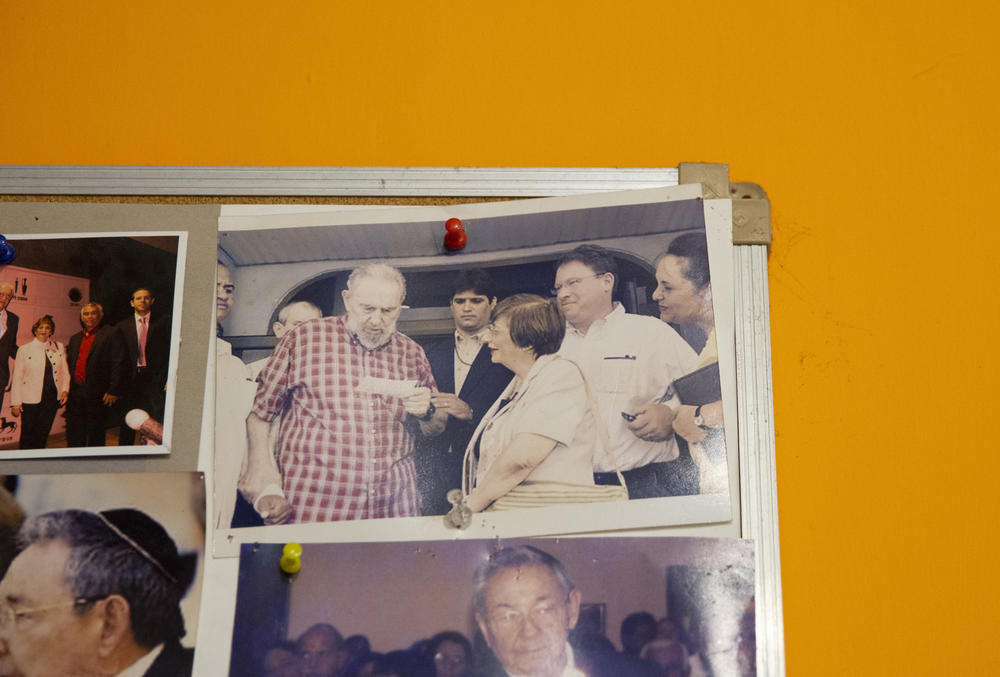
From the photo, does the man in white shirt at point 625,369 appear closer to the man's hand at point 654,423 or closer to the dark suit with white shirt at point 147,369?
the man's hand at point 654,423

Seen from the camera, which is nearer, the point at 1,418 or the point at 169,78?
the point at 1,418

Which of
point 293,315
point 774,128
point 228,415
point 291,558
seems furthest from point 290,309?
point 774,128

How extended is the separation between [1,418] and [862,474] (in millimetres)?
774

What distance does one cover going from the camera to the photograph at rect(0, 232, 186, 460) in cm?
71

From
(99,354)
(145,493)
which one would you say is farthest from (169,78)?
(145,493)

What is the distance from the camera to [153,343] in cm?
72

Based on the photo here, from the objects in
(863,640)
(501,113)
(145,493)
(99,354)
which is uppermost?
(501,113)

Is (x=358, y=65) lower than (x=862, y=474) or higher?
higher

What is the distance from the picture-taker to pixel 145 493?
2.29 feet

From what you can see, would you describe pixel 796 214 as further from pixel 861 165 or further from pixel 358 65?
pixel 358 65

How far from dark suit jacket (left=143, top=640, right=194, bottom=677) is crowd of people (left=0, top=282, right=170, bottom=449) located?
18cm

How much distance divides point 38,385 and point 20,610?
191 mm

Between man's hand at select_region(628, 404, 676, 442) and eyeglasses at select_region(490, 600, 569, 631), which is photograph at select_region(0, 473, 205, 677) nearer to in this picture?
eyeglasses at select_region(490, 600, 569, 631)

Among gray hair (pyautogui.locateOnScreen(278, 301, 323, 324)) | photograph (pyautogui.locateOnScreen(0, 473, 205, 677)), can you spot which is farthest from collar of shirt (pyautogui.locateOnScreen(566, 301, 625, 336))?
photograph (pyautogui.locateOnScreen(0, 473, 205, 677))
